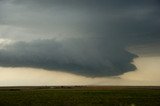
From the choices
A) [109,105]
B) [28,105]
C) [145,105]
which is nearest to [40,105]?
[28,105]

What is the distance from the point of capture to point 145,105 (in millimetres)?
57188

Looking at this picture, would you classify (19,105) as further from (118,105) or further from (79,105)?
(118,105)

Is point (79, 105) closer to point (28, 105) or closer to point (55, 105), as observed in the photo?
point (55, 105)

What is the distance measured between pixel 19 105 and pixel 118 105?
51.3 feet

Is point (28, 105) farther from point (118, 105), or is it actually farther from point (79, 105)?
point (118, 105)

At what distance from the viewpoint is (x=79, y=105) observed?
5659 centimetres

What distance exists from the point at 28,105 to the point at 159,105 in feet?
67.1

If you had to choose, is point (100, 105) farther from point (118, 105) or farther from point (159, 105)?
point (159, 105)

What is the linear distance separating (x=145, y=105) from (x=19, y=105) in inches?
784

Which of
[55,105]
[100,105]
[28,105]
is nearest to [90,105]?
[100,105]

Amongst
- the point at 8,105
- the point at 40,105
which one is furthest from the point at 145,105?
the point at 8,105

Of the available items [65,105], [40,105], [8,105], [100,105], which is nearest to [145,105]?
[100,105]

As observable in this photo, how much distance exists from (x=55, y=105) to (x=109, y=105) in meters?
8.45

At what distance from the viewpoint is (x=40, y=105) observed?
56844 millimetres
